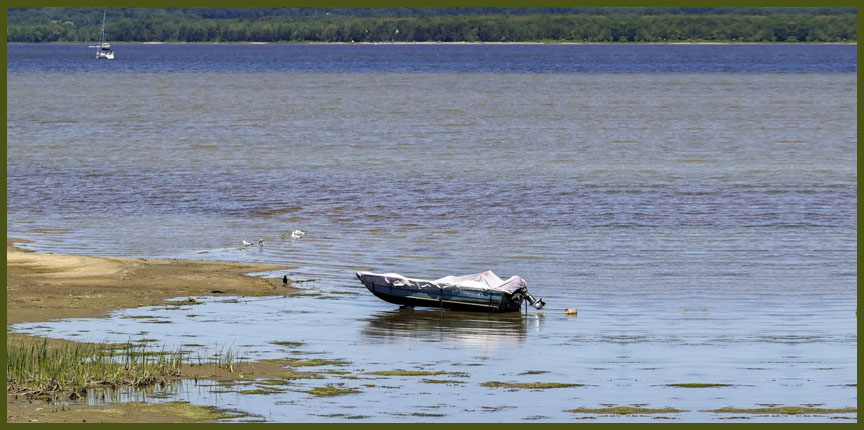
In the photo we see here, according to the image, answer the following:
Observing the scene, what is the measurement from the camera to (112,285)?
37.6 m

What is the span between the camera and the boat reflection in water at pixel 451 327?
31.9m

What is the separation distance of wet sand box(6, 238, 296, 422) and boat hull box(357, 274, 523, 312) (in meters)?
3.08

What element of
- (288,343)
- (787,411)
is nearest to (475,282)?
(288,343)

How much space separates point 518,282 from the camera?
35438mm

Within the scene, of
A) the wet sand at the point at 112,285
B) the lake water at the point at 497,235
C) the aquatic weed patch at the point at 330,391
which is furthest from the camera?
the wet sand at the point at 112,285

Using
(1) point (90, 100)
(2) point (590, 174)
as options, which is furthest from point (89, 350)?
(1) point (90, 100)

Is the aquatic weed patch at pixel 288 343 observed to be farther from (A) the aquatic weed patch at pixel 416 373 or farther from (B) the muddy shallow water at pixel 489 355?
(A) the aquatic weed patch at pixel 416 373

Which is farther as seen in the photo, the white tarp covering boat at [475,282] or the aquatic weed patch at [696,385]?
the white tarp covering boat at [475,282]

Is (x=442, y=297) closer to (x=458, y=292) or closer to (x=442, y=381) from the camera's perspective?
(x=458, y=292)

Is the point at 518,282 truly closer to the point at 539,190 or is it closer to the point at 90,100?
the point at 539,190

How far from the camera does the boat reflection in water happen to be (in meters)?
31.9

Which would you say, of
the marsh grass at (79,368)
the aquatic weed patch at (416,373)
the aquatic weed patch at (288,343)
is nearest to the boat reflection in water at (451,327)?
the aquatic weed patch at (288,343)

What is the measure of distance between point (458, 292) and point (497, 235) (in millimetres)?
15366

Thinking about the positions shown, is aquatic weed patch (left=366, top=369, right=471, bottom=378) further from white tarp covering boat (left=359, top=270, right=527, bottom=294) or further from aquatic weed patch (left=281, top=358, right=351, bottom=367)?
white tarp covering boat (left=359, top=270, right=527, bottom=294)
